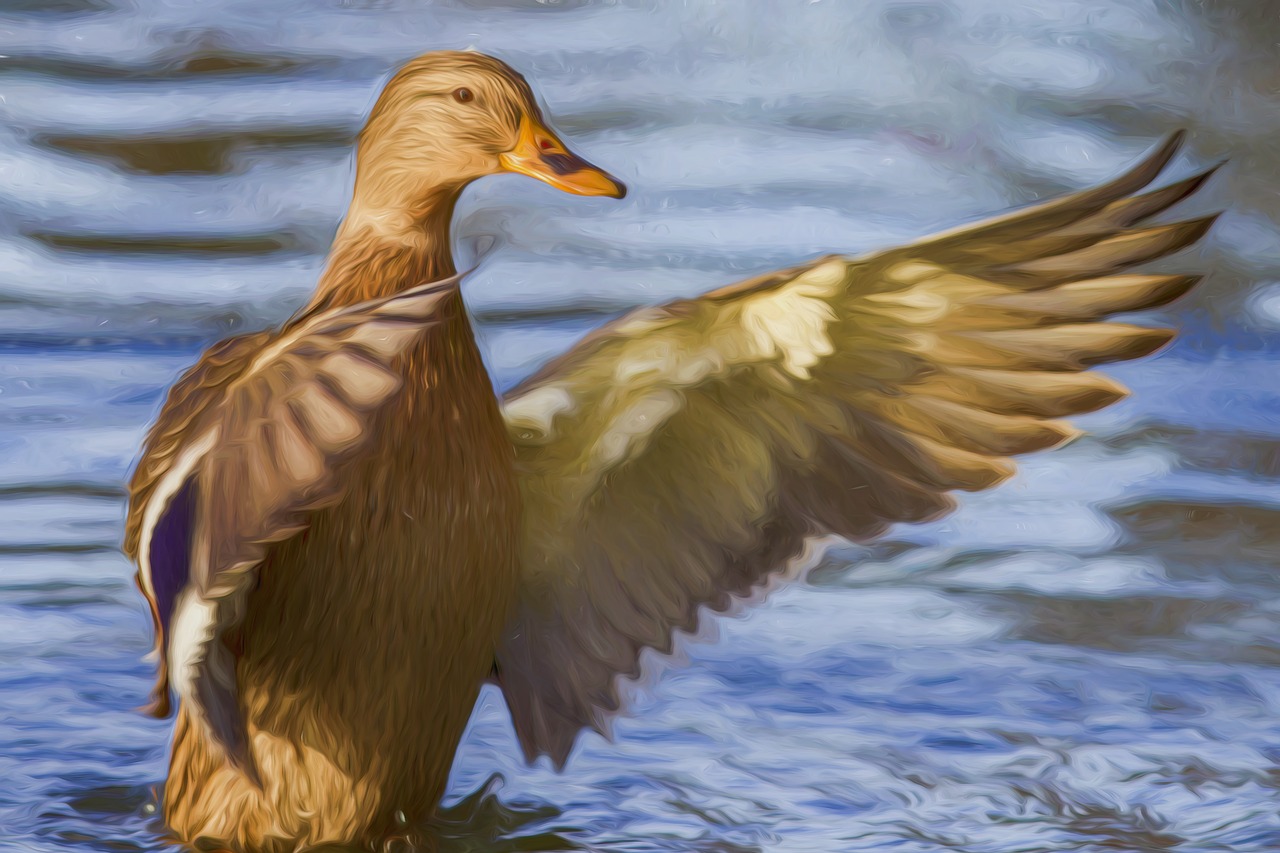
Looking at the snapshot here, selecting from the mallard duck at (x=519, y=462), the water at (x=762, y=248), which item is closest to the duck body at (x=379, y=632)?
the mallard duck at (x=519, y=462)

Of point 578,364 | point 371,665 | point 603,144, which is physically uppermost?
point 603,144

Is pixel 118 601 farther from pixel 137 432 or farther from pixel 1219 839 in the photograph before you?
pixel 1219 839

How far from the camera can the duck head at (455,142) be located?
32.6 inches

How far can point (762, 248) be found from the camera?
1.49 meters

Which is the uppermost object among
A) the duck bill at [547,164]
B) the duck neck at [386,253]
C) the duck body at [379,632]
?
the duck bill at [547,164]

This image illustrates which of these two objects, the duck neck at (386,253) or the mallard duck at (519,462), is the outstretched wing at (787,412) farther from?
the duck neck at (386,253)

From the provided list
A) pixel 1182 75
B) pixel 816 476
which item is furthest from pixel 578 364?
pixel 1182 75

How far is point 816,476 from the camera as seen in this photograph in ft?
3.18

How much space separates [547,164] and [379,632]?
27 centimetres

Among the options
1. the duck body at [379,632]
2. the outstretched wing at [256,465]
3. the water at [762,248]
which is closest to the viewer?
the outstretched wing at [256,465]

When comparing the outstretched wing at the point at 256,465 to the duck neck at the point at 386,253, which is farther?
the duck neck at the point at 386,253

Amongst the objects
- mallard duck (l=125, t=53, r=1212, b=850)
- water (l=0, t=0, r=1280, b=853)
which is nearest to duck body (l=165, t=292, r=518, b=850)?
mallard duck (l=125, t=53, r=1212, b=850)

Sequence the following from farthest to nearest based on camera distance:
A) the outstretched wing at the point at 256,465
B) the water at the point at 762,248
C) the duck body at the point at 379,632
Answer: the water at the point at 762,248 < the duck body at the point at 379,632 < the outstretched wing at the point at 256,465

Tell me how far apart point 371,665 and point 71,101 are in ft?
2.78
